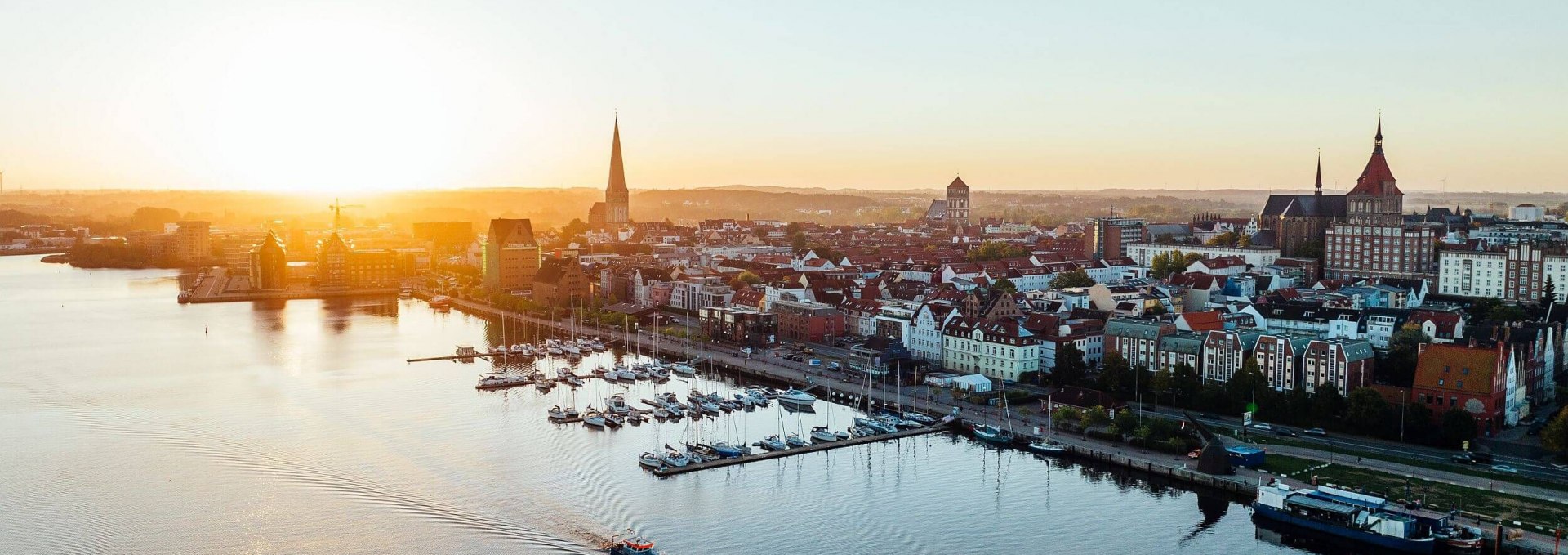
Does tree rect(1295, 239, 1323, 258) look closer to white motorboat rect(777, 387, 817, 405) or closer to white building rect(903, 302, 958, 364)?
white building rect(903, 302, 958, 364)

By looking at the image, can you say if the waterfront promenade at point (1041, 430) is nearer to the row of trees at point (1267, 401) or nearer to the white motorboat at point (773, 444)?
the row of trees at point (1267, 401)

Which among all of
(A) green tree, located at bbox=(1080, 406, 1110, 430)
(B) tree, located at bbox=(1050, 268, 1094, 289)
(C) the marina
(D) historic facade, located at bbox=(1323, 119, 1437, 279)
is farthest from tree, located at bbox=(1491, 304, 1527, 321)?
(C) the marina

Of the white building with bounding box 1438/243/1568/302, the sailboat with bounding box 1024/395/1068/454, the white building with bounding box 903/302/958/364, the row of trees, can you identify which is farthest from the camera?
the white building with bounding box 1438/243/1568/302

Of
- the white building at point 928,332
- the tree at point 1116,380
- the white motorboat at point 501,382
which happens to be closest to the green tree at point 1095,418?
the tree at point 1116,380

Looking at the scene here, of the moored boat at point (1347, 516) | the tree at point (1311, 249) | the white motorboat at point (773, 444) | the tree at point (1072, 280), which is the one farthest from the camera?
the tree at point (1311, 249)

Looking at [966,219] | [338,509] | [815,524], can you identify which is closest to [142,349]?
[338,509]

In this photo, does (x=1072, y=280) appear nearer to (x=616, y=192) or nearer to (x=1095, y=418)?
(x=1095, y=418)

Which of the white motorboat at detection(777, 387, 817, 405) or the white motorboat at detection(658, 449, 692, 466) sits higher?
the white motorboat at detection(777, 387, 817, 405)
